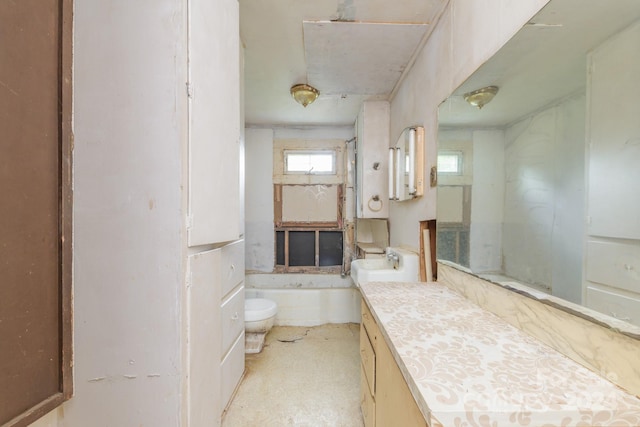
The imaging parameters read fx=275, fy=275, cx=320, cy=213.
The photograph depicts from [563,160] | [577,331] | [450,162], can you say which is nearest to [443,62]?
[450,162]

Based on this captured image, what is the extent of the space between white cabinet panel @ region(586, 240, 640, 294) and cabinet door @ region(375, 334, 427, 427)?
1.89ft

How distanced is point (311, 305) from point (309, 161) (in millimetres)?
1925

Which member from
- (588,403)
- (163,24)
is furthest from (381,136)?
(588,403)

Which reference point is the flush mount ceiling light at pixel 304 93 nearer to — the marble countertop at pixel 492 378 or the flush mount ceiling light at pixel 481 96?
the flush mount ceiling light at pixel 481 96

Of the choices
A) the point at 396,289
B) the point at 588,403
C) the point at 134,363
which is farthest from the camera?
the point at 396,289

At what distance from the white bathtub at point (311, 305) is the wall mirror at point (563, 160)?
2.34 metres

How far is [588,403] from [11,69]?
1.55 meters

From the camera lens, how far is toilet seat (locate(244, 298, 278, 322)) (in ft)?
8.27

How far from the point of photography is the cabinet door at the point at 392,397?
2.40ft

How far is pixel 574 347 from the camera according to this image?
0.76 metres

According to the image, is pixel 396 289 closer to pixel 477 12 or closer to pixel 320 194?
pixel 477 12

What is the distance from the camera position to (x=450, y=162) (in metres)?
1.47

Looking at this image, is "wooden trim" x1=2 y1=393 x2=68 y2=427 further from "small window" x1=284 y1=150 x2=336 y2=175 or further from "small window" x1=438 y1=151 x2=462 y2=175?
"small window" x1=284 y1=150 x2=336 y2=175

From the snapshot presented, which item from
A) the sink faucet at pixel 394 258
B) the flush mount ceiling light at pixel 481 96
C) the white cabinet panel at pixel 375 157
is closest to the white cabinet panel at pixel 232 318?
the sink faucet at pixel 394 258
